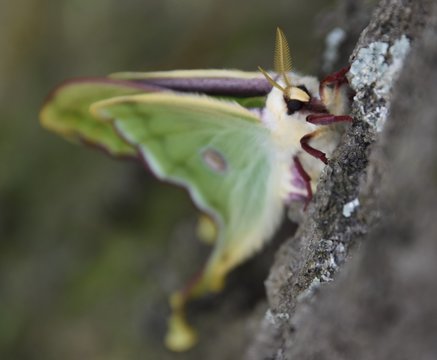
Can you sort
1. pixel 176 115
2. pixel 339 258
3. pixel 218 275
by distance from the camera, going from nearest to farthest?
pixel 339 258, pixel 176 115, pixel 218 275

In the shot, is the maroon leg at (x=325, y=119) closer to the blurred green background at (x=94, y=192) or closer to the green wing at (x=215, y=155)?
the green wing at (x=215, y=155)

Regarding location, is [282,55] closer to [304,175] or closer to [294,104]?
[294,104]

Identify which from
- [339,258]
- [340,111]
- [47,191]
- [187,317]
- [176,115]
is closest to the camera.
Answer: [339,258]

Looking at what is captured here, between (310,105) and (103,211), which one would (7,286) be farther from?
(310,105)

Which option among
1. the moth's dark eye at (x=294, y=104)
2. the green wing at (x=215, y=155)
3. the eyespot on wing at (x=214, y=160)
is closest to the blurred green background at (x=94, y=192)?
the green wing at (x=215, y=155)

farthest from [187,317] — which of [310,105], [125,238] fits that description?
[310,105]

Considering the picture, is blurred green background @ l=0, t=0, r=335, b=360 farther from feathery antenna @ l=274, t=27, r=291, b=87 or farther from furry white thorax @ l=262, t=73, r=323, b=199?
feathery antenna @ l=274, t=27, r=291, b=87

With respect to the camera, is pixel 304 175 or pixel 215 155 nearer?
pixel 304 175

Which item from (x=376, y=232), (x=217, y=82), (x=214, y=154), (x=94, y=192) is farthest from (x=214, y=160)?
(x=94, y=192)
